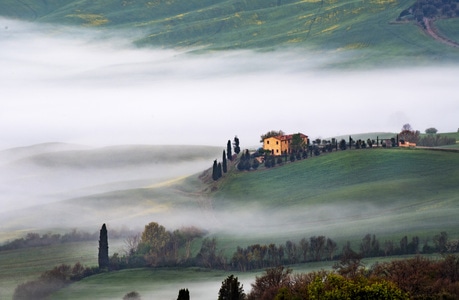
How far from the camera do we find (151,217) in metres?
183

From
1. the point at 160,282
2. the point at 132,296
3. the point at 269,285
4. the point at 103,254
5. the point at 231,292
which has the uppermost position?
the point at 103,254

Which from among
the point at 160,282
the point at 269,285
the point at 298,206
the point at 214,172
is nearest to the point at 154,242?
the point at 160,282

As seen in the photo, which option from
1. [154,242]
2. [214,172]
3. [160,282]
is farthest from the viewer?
[214,172]

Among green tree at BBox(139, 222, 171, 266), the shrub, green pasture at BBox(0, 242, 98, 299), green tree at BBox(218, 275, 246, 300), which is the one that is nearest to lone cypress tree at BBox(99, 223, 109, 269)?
green pasture at BBox(0, 242, 98, 299)

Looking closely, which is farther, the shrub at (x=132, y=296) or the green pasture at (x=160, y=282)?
the green pasture at (x=160, y=282)

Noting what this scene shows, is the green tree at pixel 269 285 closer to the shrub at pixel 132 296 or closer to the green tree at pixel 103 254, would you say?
the shrub at pixel 132 296

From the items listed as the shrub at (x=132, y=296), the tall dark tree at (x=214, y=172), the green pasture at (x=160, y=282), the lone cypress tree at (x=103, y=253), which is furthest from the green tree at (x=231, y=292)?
the tall dark tree at (x=214, y=172)

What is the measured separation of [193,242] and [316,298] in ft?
210

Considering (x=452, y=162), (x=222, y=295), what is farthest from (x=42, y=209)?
(x=222, y=295)

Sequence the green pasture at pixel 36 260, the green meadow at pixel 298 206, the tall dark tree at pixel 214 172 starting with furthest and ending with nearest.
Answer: the tall dark tree at pixel 214 172, the green pasture at pixel 36 260, the green meadow at pixel 298 206

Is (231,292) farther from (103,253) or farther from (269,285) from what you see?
(103,253)

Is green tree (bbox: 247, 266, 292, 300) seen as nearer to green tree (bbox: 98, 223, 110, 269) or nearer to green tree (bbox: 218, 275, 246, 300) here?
green tree (bbox: 218, 275, 246, 300)

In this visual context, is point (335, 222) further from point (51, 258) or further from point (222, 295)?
point (222, 295)

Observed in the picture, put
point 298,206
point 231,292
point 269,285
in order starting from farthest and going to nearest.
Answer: point 298,206 < point 269,285 < point 231,292
